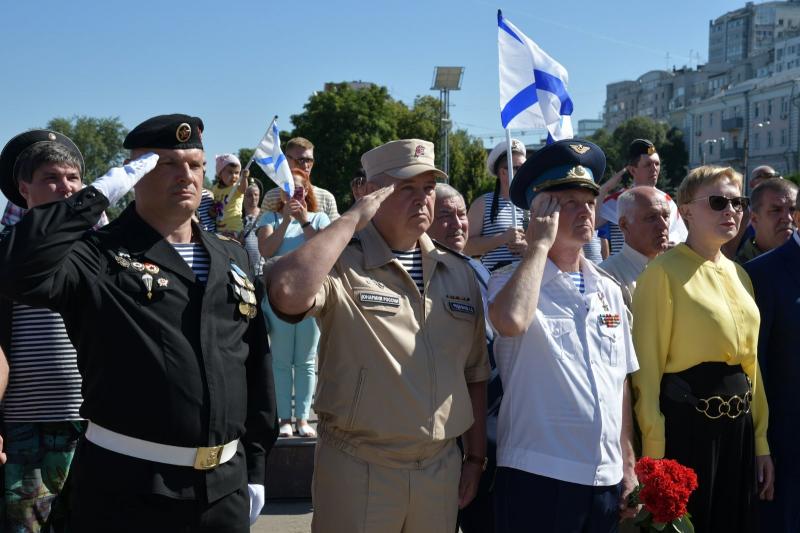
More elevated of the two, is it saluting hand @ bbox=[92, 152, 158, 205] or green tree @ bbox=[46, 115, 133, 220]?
green tree @ bbox=[46, 115, 133, 220]

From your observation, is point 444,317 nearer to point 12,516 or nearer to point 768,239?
point 12,516

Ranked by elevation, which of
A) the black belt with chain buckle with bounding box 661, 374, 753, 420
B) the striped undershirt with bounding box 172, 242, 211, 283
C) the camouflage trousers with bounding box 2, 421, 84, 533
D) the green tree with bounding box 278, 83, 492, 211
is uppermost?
the green tree with bounding box 278, 83, 492, 211

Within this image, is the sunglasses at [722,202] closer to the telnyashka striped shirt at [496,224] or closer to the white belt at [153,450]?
the telnyashka striped shirt at [496,224]

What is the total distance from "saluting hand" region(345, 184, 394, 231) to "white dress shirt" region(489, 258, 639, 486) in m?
0.63

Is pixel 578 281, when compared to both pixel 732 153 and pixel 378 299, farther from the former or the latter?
pixel 732 153

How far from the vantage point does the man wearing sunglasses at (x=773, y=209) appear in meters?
6.29

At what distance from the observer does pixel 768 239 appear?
6.48m

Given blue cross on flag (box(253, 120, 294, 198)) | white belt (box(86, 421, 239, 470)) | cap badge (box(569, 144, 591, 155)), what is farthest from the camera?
blue cross on flag (box(253, 120, 294, 198))

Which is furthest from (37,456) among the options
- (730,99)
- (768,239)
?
(730,99)

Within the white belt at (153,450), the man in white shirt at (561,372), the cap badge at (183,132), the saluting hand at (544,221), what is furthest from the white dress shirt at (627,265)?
the white belt at (153,450)

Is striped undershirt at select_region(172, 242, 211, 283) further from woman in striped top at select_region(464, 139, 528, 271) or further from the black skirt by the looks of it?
woman in striped top at select_region(464, 139, 528, 271)

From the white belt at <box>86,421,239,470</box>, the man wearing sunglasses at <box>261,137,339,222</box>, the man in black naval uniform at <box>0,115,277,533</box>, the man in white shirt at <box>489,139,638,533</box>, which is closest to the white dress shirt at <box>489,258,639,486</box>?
the man in white shirt at <box>489,139,638,533</box>

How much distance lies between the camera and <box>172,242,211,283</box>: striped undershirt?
3.42 meters

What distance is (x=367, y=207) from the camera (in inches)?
142
